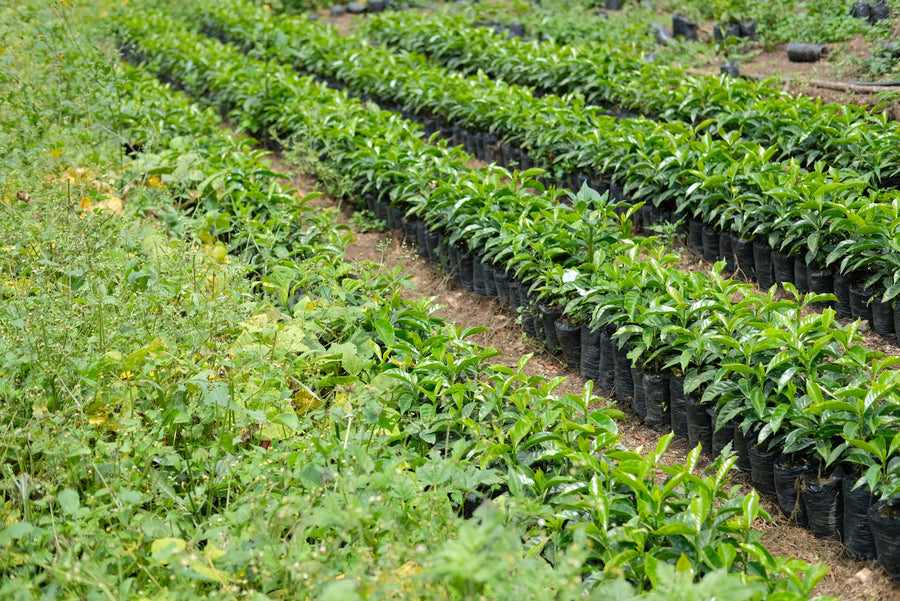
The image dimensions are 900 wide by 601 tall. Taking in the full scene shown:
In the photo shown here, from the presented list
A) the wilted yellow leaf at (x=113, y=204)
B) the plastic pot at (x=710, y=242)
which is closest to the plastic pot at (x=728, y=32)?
the plastic pot at (x=710, y=242)

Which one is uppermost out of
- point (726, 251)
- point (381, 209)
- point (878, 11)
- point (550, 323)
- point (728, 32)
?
point (878, 11)

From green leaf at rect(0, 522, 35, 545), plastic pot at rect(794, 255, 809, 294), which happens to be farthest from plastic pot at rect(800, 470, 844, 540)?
green leaf at rect(0, 522, 35, 545)

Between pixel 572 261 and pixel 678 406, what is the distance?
3.57ft

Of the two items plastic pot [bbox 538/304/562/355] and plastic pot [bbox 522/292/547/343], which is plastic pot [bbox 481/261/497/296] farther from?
plastic pot [bbox 538/304/562/355]

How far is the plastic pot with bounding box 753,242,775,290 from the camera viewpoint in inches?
185

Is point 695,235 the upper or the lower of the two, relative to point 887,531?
upper

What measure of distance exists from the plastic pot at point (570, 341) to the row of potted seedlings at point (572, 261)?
0.52 feet

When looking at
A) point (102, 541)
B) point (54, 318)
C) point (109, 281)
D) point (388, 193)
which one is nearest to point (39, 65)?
point (388, 193)

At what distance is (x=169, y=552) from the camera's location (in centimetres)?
203

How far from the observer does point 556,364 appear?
433 centimetres

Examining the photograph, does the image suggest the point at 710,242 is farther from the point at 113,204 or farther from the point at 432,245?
the point at 113,204

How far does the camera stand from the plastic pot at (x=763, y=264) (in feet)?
15.4

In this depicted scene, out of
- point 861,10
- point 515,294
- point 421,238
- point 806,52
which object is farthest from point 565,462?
point 861,10

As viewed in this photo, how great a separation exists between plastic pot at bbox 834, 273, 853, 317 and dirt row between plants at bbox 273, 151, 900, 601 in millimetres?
240
